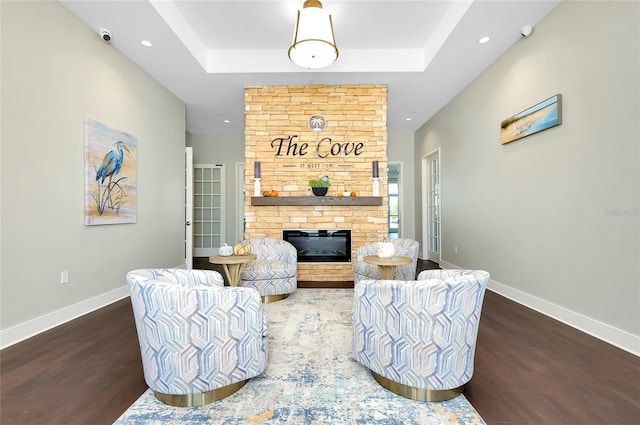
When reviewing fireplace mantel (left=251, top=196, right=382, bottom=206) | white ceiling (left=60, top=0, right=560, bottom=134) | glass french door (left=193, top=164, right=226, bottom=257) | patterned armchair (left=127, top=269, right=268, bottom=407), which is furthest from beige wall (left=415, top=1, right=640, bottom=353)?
glass french door (left=193, top=164, right=226, bottom=257)

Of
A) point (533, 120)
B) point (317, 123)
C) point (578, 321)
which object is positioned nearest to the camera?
point (578, 321)

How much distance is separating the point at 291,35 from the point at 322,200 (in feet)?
7.15

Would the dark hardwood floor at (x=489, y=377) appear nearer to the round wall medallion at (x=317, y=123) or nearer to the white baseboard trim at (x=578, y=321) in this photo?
the white baseboard trim at (x=578, y=321)

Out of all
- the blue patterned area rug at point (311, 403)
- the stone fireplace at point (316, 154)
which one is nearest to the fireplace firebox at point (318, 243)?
the stone fireplace at point (316, 154)

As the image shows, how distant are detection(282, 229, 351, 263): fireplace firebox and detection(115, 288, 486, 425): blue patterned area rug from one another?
2.38 meters

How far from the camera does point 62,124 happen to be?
114 inches

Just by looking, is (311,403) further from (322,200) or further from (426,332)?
(322,200)

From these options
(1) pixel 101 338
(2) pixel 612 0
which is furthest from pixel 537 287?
(1) pixel 101 338

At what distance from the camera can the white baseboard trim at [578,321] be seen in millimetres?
2285

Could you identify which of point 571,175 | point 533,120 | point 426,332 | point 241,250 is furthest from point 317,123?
point 426,332

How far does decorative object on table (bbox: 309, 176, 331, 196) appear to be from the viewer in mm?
4461

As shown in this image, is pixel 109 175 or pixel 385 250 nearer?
pixel 385 250

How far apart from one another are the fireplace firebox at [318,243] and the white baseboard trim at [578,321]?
210 cm

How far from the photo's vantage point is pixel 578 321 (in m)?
2.72
